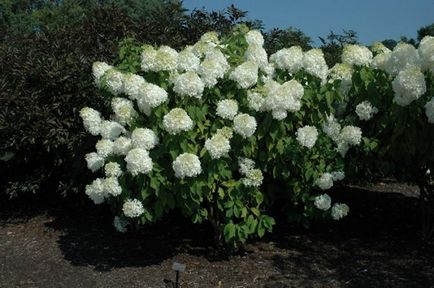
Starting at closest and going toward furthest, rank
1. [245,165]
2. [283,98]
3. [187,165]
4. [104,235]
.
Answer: [187,165]
[283,98]
[245,165]
[104,235]

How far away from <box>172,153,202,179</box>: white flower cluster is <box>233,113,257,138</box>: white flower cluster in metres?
0.39

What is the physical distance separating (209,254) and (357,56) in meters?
2.04

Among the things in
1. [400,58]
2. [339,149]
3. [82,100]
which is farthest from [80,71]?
[400,58]

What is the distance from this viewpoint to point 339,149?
5.08 m

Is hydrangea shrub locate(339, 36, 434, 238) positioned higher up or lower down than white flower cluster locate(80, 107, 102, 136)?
higher up

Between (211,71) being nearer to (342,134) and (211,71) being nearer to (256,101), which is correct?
(256,101)

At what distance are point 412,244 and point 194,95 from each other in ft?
7.85

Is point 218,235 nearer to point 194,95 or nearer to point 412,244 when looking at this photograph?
point 194,95

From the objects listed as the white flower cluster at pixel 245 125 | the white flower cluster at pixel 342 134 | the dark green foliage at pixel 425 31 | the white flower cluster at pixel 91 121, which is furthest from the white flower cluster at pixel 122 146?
the dark green foliage at pixel 425 31

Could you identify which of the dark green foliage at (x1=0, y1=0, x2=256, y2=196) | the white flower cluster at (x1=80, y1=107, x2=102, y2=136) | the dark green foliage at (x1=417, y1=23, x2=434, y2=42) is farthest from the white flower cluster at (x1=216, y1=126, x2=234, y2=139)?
the dark green foliage at (x1=417, y1=23, x2=434, y2=42)

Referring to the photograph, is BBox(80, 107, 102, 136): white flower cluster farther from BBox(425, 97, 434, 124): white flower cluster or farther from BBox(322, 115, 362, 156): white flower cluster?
BBox(425, 97, 434, 124): white flower cluster

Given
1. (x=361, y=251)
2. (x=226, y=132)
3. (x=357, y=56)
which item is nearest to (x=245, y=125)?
(x=226, y=132)

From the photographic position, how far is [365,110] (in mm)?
4984

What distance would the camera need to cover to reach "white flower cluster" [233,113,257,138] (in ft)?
14.6
